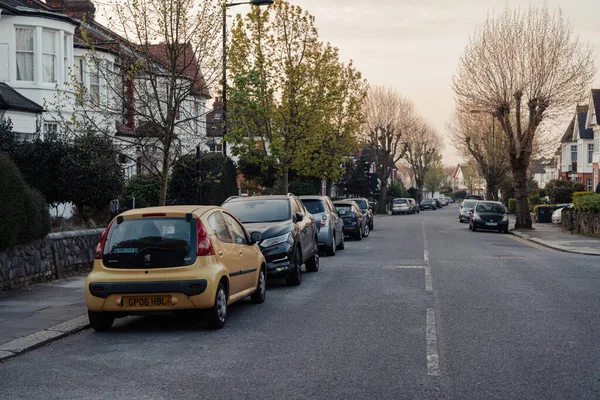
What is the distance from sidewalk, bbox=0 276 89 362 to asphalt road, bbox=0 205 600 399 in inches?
9.6

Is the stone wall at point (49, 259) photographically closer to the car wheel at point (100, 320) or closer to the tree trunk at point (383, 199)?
the car wheel at point (100, 320)

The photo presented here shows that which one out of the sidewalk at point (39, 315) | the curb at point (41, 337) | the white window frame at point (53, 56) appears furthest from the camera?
the white window frame at point (53, 56)

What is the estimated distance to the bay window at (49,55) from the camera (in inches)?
1081

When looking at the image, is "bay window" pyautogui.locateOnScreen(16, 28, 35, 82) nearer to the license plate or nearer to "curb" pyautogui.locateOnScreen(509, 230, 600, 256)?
"curb" pyautogui.locateOnScreen(509, 230, 600, 256)

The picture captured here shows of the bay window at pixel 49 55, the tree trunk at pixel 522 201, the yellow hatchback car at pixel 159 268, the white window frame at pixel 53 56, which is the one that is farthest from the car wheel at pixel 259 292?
the tree trunk at pixel 522 201

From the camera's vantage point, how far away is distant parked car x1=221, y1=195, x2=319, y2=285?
1311cm

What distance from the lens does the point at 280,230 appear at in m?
13.4

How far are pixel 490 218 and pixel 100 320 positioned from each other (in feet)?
96.6

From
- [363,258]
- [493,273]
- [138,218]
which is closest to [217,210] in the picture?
[138,218]

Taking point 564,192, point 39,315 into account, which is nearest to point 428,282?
point 39,315

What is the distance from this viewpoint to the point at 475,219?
36.2 metres

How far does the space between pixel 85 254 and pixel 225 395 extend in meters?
10.1

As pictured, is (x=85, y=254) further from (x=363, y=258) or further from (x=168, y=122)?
(x=363, y=258)

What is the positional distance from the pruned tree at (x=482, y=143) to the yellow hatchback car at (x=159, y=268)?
52.2 m
